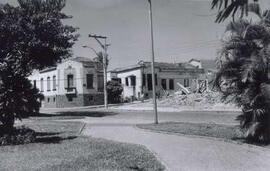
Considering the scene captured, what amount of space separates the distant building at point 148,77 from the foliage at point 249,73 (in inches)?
1592

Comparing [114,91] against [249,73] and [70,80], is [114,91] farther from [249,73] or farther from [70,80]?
[249,73]

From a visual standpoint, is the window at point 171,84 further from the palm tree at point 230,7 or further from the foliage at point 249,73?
the palm tree at point 230,7

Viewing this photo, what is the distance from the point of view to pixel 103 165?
8570 mm

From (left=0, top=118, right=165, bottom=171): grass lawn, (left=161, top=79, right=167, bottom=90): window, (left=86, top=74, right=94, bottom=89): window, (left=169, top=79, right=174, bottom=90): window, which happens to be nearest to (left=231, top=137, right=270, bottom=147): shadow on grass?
(left=0, top=118, right=165, bottom=171): grass lawn

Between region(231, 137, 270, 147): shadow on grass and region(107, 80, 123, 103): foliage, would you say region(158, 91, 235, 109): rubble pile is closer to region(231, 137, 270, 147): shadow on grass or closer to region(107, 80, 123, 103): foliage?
region(107, 80, 123, 103): foliage

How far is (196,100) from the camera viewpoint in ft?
118

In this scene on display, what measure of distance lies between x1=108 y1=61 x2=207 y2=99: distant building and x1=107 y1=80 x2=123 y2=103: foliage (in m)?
2.20

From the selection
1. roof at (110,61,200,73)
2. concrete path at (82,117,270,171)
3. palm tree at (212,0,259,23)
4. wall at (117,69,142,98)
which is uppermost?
roof at (110,61,200,73)

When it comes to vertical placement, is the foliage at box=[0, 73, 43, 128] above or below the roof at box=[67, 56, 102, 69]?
below


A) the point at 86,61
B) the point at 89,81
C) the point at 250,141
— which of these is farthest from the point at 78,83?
the point at 250,141

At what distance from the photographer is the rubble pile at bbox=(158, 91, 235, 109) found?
33219mm

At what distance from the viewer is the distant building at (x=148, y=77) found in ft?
182

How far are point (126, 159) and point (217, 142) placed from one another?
428 centimetres

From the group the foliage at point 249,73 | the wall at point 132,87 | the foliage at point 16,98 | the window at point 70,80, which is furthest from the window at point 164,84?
the foliage at point 249,73
